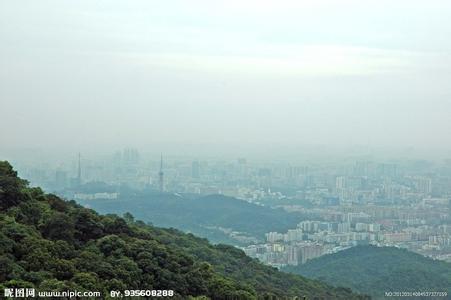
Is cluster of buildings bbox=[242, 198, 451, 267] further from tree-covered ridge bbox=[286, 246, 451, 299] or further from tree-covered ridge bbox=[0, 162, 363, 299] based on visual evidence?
tree-covered ridge bbox=[0, 162, 363, 299]

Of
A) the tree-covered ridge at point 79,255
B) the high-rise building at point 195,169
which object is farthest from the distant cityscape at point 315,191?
the tree-covered ridge at point 79,255

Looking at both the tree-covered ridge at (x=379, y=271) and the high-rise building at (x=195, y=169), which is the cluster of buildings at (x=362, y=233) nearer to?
the tree-covered ridge at (x=379, y=271)

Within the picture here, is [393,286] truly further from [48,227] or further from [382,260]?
[48,227]

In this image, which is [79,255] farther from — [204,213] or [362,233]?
[204,213]

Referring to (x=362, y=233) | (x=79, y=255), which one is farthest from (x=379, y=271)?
(x=79, y=255)

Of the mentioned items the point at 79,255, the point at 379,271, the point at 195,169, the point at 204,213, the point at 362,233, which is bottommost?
the point at 362,233

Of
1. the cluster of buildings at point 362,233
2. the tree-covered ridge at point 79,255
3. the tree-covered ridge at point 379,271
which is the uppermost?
the tree-covered ridge at point 79,255

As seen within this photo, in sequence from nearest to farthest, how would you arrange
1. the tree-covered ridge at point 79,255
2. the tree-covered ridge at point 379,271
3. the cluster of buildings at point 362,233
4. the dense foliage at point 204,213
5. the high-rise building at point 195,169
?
the tree-covered ridge at point 79,255 < the tree-covered ridge at point 379,271 < the cluster of buildings at point 362,233 < the dense foliage at point 204,213 < the high-rise building at point 195,169
